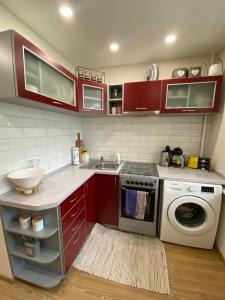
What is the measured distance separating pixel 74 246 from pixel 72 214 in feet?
1.27

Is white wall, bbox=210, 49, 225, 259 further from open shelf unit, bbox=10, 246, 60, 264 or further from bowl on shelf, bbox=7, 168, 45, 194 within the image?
bowl on shelf, bbox=7, 168, 45, 194

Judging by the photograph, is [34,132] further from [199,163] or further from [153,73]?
[199,163]

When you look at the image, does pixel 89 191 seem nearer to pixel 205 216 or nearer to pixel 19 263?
pixel 19 263

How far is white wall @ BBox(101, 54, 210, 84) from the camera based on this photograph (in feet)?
6.49

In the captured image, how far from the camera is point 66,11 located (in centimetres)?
120

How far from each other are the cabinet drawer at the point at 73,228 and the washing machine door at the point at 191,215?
3.46 feet

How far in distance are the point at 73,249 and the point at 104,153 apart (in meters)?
1.49

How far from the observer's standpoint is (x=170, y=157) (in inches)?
83.6

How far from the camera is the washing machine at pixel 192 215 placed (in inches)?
61.1

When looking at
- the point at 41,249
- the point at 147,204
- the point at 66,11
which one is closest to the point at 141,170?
the point at 147,204

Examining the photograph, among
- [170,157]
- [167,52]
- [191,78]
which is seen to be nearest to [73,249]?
[170,157]

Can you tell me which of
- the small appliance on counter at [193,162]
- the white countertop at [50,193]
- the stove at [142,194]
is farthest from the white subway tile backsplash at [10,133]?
the small appliance on counter at [193,162]

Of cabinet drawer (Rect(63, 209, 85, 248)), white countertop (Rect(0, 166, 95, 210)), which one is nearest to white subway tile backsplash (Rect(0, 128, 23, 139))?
white countertop (Rect(0, 166, 95, 210))

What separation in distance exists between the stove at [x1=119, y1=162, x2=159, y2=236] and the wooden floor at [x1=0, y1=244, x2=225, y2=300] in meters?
0.47
